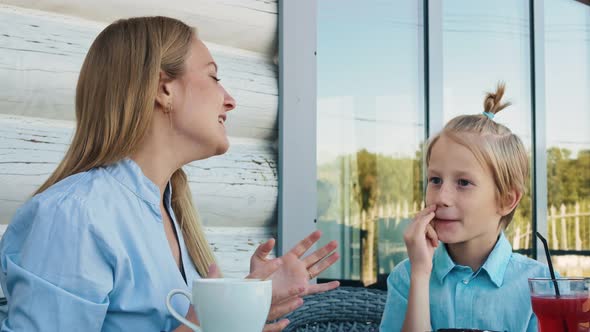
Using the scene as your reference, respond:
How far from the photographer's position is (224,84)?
2.48 m

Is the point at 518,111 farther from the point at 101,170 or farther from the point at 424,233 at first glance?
the point at 101,170

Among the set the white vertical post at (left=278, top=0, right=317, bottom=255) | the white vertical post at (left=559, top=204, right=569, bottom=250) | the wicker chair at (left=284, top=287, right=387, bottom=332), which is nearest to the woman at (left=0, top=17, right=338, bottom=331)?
the wicker chair at (left=284, top=287, right=387, bottom=332)

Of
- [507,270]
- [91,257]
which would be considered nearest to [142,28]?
[91,257]

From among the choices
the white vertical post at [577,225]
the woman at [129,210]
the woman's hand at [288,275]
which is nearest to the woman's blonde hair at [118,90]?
the woman at [129,210]

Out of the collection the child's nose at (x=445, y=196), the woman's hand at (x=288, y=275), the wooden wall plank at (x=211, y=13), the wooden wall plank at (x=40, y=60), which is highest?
the wooden wall plank at (x=211, y=13)

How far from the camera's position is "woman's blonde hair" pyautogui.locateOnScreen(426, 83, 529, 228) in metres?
1.84

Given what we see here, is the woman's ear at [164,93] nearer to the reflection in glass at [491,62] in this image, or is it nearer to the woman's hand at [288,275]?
the woman's hand at [288,275]

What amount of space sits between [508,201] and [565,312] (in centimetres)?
68

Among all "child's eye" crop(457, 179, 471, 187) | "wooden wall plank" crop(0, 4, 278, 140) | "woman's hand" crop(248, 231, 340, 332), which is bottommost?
"woman's hand" crop(248, 231, 340, 332)

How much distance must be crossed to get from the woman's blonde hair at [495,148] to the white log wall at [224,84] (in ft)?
2.54

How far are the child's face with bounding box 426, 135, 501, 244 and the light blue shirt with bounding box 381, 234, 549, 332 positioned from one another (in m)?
0.06

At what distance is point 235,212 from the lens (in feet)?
8.25

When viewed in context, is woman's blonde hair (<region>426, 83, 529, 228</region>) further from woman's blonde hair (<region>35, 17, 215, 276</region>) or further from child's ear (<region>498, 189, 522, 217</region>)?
woman's blonde hair (<region>35, 17, 215, 276</region>)

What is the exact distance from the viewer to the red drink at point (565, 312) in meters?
1.21
